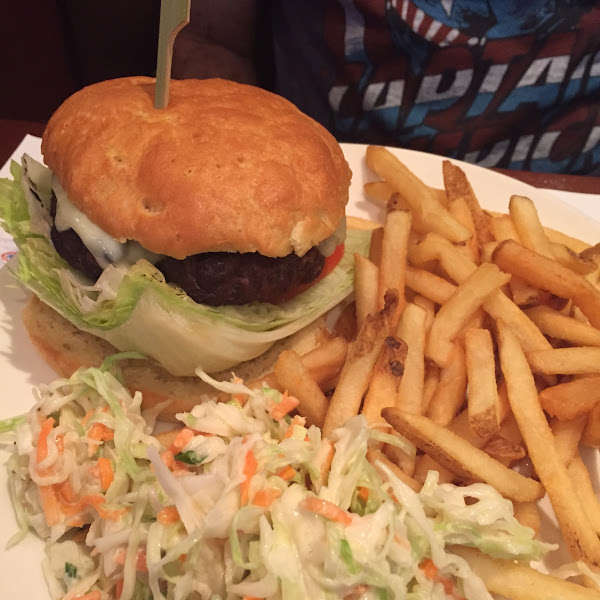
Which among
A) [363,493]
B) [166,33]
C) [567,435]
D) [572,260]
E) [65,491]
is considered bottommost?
[65,491]

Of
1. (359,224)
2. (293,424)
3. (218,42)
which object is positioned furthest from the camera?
(218,42)

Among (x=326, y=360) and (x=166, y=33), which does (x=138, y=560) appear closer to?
(x=326, y=360)

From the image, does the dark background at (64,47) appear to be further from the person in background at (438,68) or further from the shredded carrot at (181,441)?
the shredded carrot at (181,441)

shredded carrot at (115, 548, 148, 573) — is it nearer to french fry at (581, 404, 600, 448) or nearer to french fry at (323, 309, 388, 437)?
french fry at (323, 309, 388, 437)

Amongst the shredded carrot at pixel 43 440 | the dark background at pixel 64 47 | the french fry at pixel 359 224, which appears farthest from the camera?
the dark background at pixel 64 47

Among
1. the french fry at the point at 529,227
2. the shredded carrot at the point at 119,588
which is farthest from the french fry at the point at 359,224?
the shredded carrot at the point at 119,588

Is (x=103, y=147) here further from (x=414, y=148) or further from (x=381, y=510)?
(x=414, y=148)

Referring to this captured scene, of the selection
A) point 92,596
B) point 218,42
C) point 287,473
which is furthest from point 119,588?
point 218,42
